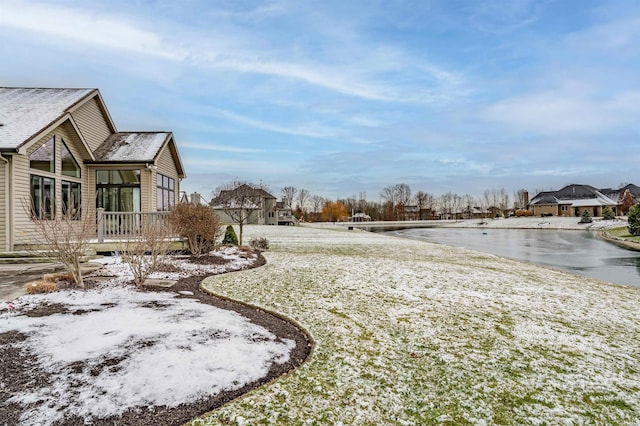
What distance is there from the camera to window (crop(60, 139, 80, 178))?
41.6ft

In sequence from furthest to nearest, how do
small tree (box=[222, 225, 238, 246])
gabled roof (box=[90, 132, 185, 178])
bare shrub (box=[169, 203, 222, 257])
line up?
1. small tree (box=[222, 225, 238, 246])
2. gabled roof (box=[90, 132, 185, 178])
3. bare shrub (box=[169, 203, 222, 257])

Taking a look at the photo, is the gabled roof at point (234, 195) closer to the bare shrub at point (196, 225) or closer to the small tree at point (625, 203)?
the bare shrub at point (196, 225)

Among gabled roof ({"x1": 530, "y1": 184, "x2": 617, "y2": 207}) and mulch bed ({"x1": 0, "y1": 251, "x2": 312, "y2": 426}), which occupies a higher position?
gabled roof ({"x1": 530, "y1": 184, "x2": 617, "y2": 207})

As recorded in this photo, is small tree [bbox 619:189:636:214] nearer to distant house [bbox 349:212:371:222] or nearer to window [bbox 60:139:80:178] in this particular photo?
distant house [bbox 349:212:371:222]

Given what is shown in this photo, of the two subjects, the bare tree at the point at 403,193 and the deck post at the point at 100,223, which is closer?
the deck post at the point at 100,223

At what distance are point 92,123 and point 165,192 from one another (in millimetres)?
3981

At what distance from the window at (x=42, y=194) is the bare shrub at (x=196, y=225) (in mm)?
4161

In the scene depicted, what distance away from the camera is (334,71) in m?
20.2

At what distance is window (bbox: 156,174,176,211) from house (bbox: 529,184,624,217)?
7480 cm

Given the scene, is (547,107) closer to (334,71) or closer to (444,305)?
(334,71)

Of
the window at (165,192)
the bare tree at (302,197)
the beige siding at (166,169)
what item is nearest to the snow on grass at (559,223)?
the bare tree at (302,197)

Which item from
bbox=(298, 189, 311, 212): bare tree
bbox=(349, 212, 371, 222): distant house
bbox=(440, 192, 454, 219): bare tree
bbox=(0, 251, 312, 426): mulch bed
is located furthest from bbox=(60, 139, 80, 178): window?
bbox=(440, 192, 454, 219): bare tree

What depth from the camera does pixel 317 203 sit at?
102 m

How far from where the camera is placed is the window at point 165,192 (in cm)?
1538
